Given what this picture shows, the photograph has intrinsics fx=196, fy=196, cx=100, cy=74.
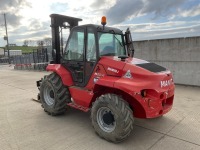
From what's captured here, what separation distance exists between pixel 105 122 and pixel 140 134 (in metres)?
0.78

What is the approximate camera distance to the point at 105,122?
3.70 meters

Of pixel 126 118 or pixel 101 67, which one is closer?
pixel 126 118

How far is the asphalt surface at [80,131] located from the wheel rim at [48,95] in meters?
0.33

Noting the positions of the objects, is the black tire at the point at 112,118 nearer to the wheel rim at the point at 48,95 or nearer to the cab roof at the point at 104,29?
the cab roof at the point at 104,29

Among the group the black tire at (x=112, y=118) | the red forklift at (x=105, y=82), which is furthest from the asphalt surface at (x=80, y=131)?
the red forklift at (x=105, y=82)

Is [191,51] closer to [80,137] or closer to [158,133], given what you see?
[158,133]

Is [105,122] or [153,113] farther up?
[153,113]

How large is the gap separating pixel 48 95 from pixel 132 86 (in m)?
2.75

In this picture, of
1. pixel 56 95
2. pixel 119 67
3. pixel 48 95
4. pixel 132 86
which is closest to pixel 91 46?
pixel 119 67

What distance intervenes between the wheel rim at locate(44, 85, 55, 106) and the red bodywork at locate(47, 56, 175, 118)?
113 centimetres

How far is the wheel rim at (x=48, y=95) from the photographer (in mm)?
5098

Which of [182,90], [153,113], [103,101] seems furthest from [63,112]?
[182,90]

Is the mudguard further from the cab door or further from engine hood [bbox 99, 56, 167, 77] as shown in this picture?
engine hood [bbox 99, 56, 167, 77]

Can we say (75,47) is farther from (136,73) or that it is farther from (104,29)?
(136,73)
